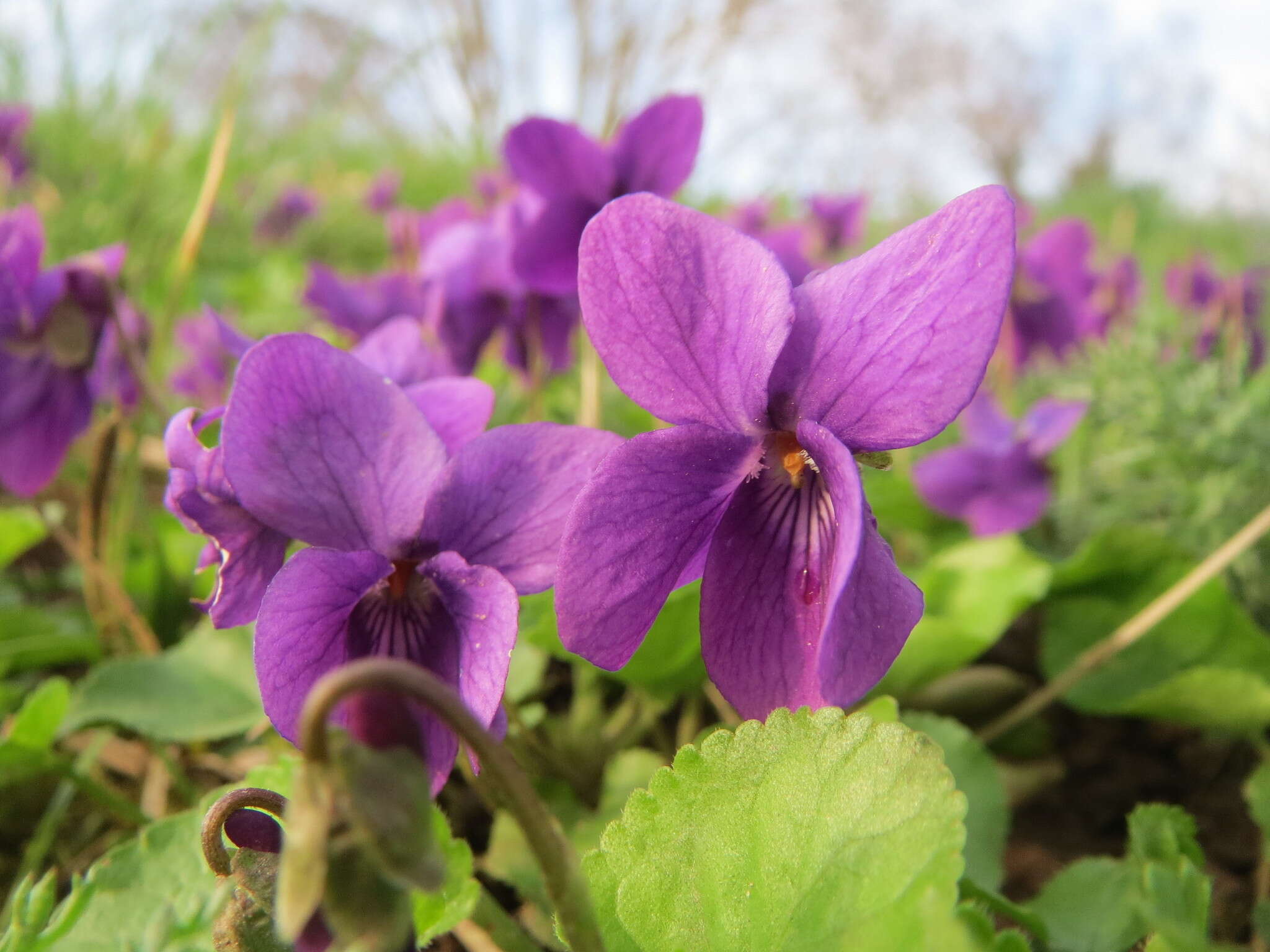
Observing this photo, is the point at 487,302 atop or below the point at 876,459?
below

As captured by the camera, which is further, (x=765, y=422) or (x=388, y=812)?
(x=765, y=422)

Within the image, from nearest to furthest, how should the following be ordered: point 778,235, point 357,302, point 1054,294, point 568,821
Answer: point 568,821, point 357,302, point 778,235, point 1054,294

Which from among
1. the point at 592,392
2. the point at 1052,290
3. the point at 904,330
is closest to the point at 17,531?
the point at 592,392

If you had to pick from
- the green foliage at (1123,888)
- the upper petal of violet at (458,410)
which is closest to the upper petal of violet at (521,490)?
the upper petal of violet at (458,410)

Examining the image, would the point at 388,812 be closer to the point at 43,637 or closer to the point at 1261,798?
the point at 1261,798

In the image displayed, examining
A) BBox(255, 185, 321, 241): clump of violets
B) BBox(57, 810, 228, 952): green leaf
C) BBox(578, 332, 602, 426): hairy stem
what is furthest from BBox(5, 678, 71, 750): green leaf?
BBox(255, 185, 321, 241): clump of violets

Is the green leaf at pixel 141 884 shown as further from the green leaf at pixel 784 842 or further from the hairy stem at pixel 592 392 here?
the hairy stem at pixel 592 392

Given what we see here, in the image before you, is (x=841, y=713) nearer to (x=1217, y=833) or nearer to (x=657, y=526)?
(x=657, y=526)
